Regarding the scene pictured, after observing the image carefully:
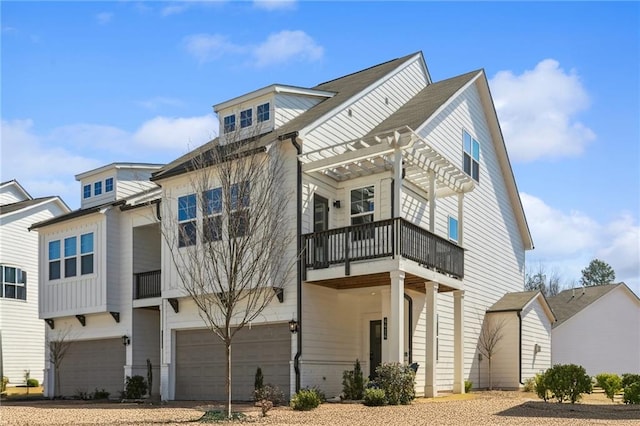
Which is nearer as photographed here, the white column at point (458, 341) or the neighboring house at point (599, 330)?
the white column at point (458, 341)

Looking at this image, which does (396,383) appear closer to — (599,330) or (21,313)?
(599,330)

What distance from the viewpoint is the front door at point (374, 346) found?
21656 millimetres

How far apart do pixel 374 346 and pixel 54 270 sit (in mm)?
12888

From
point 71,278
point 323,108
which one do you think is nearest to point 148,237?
point 71,278

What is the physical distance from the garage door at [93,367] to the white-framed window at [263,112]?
9799 mm

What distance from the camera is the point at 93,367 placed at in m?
26.8

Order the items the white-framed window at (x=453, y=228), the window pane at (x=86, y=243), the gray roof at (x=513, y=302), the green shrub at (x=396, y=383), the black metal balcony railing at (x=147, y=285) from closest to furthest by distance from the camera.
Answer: the green shrub at (x=396, y=383) < the black metal balcony railing at (x=147, y=285) < the white-framed window at (x=453, y=228) < the window pane at (x=86, y=243) < the gray roof at (x=513, y=302)

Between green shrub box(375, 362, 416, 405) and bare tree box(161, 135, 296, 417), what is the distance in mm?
3382

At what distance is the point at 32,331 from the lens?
3400 centimetres

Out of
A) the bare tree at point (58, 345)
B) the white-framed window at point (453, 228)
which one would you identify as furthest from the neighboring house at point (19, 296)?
the white-framed window at point (453, 228)

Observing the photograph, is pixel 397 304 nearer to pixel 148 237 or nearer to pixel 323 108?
pixel 323 108

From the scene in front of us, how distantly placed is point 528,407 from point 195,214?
34.7 ft

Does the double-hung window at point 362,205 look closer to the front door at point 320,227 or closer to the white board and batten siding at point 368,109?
the front door at point 320,227

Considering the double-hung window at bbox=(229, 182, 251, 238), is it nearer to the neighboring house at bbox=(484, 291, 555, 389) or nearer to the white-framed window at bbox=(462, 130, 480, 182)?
the white-framed window at bbox=(462, 130, 480, 182)
